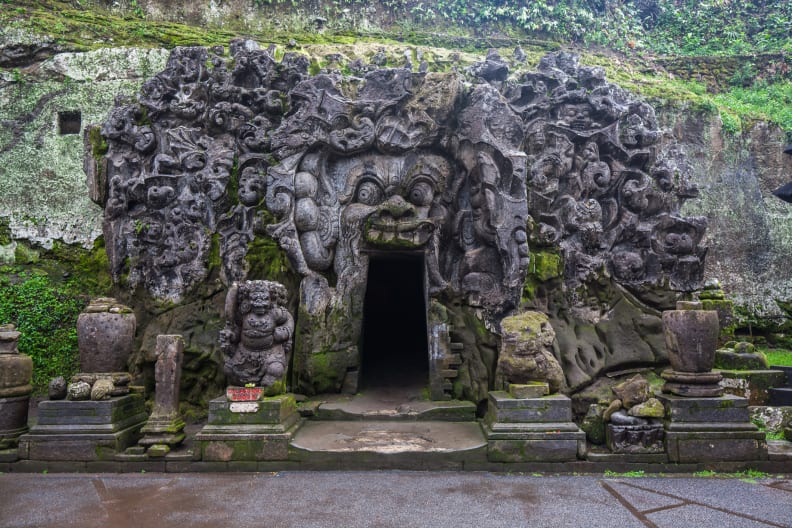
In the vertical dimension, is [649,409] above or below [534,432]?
above

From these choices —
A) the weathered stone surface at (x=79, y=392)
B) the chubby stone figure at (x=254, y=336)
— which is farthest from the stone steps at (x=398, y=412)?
the weathered stone surface at (x=79, y=392)

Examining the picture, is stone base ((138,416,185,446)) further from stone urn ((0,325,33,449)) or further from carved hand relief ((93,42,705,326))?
carved hand relief ((93,42,705,326))

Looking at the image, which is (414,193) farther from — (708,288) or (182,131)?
(708,288)

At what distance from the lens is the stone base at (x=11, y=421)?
20.4ft

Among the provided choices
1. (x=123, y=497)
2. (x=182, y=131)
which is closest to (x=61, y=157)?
(x=182, y=131)

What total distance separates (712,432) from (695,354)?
831 mm

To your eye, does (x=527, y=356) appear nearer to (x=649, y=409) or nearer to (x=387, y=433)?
(x=649, y=409)

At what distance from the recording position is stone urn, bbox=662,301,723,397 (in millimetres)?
6027

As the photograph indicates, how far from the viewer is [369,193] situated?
824 cm

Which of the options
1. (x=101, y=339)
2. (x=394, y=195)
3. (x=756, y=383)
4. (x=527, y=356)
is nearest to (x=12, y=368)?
(x=101, y=339)

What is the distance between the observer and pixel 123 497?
5195mm

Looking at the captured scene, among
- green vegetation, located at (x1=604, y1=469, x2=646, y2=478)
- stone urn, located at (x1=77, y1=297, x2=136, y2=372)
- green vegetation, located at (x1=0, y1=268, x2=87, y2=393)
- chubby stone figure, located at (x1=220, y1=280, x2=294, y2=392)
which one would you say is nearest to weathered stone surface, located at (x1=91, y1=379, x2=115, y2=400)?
stone urn, located at (x1=77, y1=297, x2=136, y2=372)

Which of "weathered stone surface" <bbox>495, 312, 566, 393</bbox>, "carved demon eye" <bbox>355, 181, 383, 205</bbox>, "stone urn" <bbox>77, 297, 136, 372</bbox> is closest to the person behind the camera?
"weathered stone surface" <bbox>495, 312, 566, 393</bbox>

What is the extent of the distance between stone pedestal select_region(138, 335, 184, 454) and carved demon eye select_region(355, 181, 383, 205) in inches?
129
